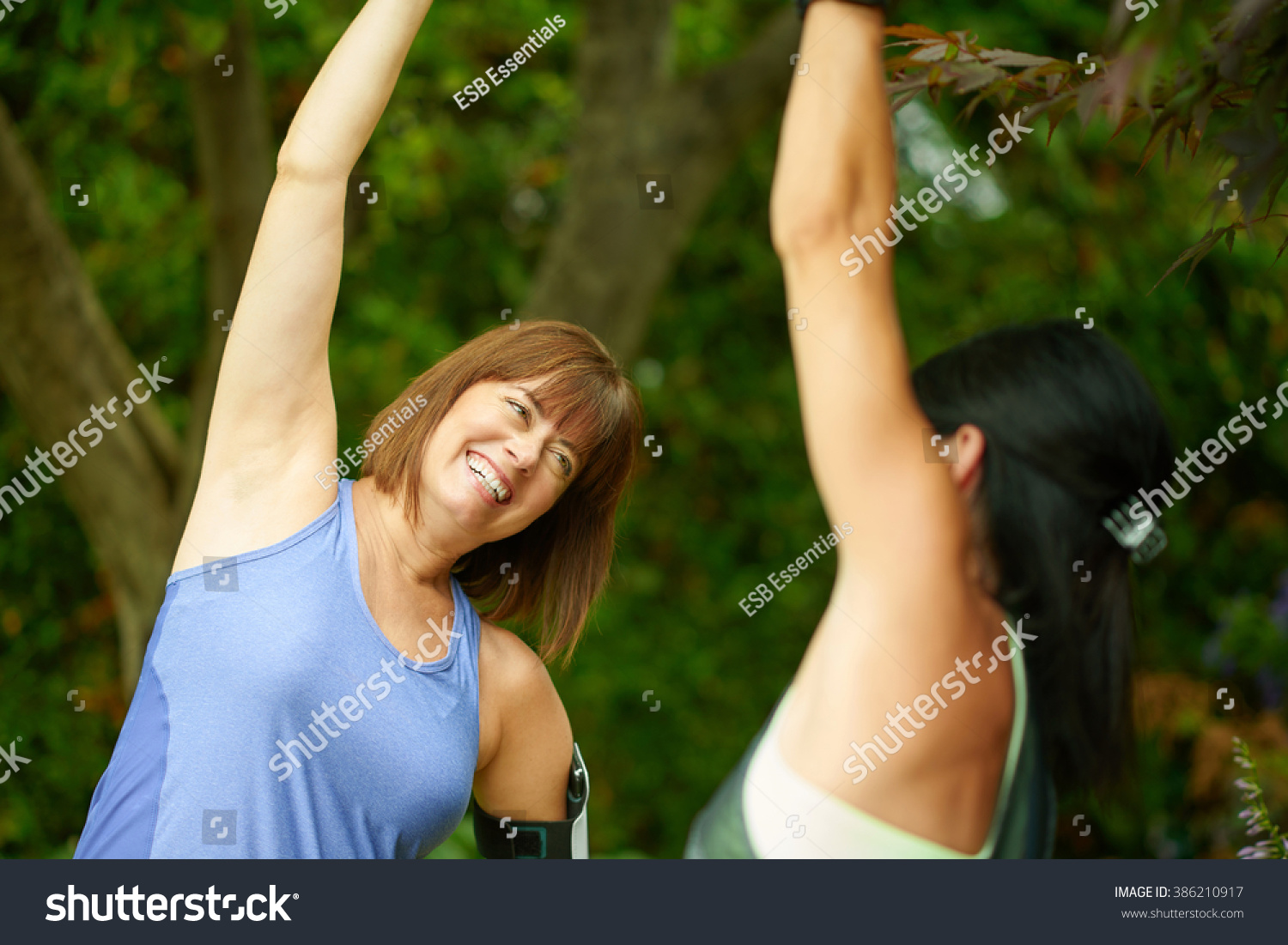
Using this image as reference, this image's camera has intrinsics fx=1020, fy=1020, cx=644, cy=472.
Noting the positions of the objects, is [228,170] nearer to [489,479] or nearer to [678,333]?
[678,333]

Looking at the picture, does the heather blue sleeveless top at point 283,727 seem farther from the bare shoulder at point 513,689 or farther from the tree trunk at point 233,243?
the tree trunk at point 233,243

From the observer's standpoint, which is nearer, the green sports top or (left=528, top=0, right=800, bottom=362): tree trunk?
the green sports top

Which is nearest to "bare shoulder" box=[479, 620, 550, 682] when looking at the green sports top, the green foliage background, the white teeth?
the white teeth

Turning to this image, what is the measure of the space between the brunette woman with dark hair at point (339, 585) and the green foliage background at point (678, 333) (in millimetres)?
1342

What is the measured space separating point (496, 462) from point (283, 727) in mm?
448

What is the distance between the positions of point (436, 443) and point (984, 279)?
3011mm

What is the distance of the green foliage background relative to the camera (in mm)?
3119

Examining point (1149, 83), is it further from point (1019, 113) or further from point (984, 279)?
point (984, 279)

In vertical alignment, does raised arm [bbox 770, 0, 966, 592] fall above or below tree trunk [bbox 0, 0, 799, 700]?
below

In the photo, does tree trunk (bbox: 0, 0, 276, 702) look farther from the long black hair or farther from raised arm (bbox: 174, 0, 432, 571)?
the long black hair

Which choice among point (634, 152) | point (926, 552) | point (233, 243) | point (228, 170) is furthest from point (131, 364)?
point (926, 552)

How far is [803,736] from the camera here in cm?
149

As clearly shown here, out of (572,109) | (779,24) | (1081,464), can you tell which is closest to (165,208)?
(572,109)

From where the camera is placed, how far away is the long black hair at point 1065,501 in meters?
1.54
